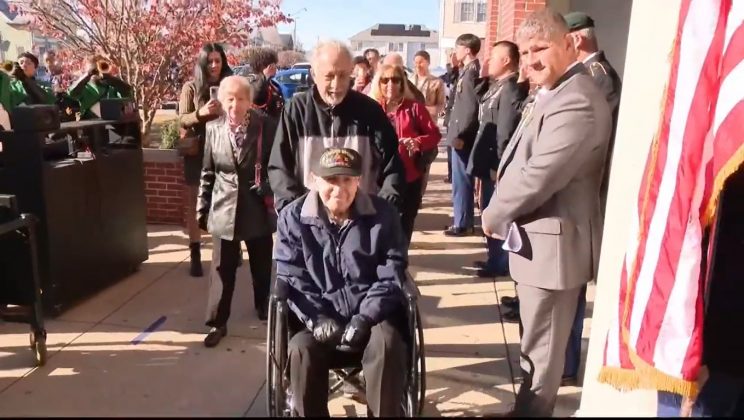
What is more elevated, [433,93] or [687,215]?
[433,93]

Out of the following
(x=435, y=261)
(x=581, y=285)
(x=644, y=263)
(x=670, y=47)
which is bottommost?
(x=435, y=261)

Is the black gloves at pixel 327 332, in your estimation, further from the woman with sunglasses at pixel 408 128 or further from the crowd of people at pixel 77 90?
the crowd of people at pixel 77 90

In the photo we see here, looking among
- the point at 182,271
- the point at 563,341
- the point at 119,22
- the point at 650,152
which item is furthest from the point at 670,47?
the point at 119,22

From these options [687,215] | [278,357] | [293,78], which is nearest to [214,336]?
[278,357]

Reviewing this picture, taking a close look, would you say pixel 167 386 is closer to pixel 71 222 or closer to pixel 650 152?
pixel 71 222

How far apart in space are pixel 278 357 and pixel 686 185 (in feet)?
5.68

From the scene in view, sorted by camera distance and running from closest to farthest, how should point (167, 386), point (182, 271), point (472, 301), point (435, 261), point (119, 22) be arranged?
point (167, 386) → point (472, 301) → point (182, 271) → point (435, 261) → point (119, 22)

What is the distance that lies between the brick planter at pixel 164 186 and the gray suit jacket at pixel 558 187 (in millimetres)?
4908

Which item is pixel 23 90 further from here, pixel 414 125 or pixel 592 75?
pixel 592 75

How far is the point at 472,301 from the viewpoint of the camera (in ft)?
17.4

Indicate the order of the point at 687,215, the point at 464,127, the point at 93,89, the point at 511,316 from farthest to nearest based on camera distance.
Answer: the point at 93,89
the point at 464,127
the point at 511,316
the point at 687,215

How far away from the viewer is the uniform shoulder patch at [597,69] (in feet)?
12.9

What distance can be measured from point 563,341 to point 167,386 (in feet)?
7.03

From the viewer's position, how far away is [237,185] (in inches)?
171
